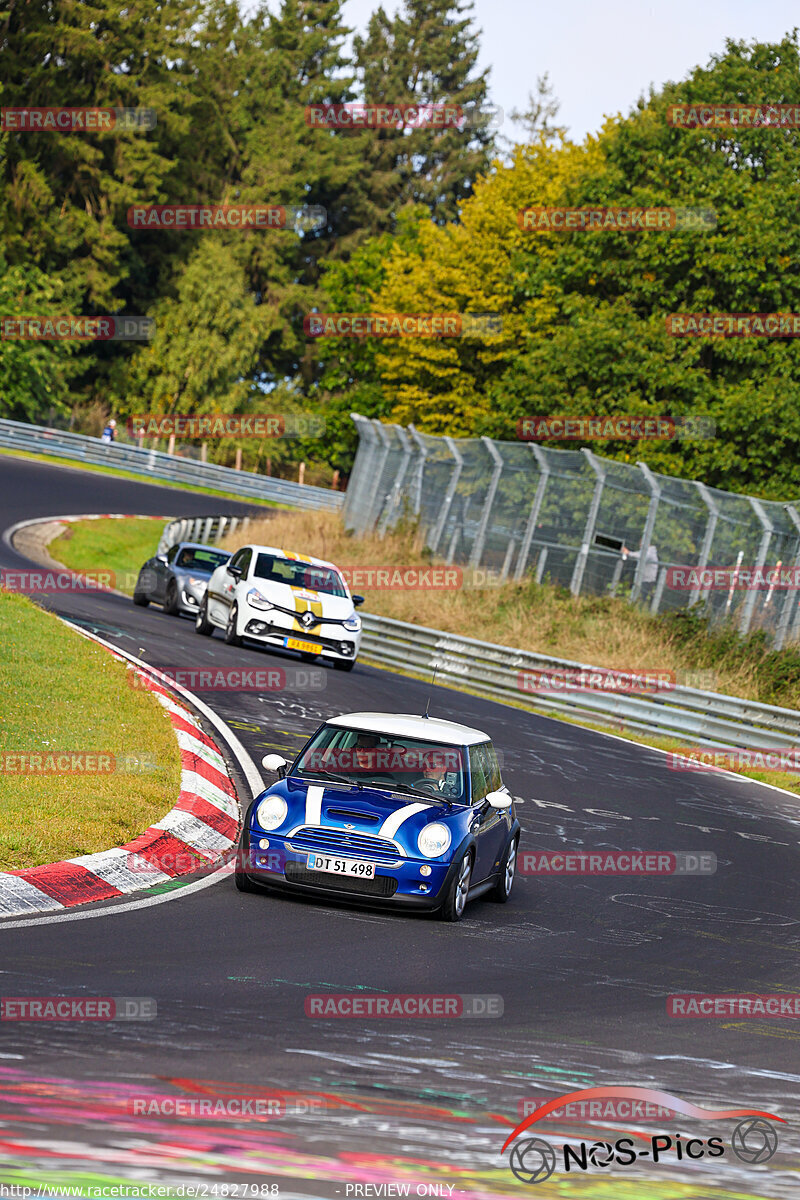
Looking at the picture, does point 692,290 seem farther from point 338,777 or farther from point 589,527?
point 338,777

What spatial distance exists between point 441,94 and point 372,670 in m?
77.4

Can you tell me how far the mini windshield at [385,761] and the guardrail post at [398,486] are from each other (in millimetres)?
25660

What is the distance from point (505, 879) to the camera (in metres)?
10.9

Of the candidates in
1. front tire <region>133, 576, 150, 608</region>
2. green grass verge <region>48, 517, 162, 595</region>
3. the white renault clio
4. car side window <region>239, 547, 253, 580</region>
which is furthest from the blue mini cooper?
green grass verge <region>48, 517, 162, 595</region>

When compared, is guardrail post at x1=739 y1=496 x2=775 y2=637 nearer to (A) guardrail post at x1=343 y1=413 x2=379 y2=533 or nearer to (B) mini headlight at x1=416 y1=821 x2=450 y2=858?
(A) guardrail post at x1=343 y1=413 x2=379 y2=533

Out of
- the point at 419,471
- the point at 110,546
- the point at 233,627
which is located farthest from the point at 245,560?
the point at 110,546

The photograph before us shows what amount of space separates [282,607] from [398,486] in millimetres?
13521

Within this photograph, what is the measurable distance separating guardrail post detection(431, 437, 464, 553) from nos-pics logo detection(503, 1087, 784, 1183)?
2752 centimetres

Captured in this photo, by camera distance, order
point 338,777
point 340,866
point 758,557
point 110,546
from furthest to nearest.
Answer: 1. point 110,546
2. point 758,557
3. point 338,777
4. point 340,866

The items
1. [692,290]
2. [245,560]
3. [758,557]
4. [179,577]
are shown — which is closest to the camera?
[245,560]

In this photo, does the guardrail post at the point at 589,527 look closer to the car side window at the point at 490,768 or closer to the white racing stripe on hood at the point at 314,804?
the car side window at the point at 490,768

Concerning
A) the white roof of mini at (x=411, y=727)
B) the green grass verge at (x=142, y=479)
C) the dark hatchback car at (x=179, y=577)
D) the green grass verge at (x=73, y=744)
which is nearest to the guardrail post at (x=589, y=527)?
the dark hatchback car at (x=179, y=577)

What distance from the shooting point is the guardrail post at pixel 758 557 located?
25391 millimetres

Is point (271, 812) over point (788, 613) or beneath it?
beneath
